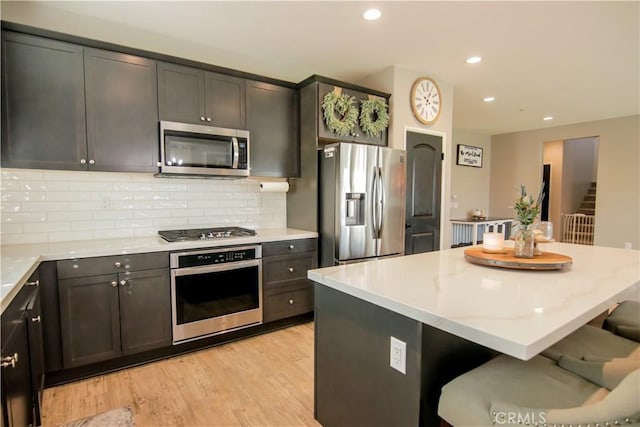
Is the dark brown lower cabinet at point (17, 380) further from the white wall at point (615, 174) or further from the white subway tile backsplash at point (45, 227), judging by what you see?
the white wall at point (615, 174)

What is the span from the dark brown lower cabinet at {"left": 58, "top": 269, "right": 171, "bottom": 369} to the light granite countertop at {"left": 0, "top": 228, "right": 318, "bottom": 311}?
0.17m

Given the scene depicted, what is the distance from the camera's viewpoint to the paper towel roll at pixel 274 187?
3375mm

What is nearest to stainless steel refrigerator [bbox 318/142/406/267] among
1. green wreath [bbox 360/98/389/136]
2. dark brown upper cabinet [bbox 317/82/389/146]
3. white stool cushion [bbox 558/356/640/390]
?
dark brown upper cabinet [bbox 317/82/389/146]

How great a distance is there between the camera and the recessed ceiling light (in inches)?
95.3

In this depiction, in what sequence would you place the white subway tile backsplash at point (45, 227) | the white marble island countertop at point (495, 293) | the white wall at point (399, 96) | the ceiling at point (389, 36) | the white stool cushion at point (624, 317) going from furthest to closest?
the white wall at point (399, 96) → the white subway tile backsplash at point (45, 227) → the ceiling at point (389, 36) → the white stool cushion at point (624, 317) → the white marble island countertop at point (495, 293)

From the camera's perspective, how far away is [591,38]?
9.38 ft

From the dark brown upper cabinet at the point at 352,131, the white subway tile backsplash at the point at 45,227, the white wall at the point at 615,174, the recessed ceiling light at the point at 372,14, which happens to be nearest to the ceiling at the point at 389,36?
the recessed ceiling light at the point at 372,14

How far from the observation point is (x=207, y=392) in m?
2.16

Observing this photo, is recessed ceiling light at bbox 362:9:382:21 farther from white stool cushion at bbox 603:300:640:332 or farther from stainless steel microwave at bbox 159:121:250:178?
white stool cushion at bbox 603:300:640:332

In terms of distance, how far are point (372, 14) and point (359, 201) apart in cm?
154

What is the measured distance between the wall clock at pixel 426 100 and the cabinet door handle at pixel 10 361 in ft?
11.9

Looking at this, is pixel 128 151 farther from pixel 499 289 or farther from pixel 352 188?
pixel 499 289

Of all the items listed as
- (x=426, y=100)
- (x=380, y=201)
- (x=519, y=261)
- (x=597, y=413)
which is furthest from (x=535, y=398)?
(x=426, y=100)

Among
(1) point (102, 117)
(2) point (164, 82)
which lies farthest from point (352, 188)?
(1) point (102, 117)
